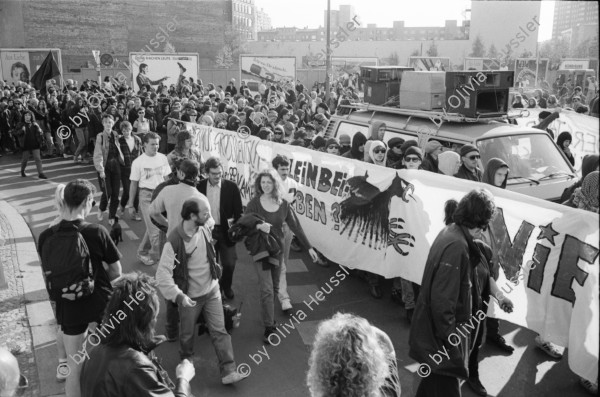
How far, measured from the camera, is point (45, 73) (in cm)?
2147

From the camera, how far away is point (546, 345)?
5574mm

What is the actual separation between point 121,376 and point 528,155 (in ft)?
21.2

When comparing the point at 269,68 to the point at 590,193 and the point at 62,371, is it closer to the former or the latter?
the point at 590,193

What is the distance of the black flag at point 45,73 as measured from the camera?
21362 millimetres

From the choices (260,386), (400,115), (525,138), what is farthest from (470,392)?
(400,115)

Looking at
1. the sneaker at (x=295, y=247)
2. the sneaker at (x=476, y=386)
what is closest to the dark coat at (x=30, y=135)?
the sneaker at (x=295, y=247)

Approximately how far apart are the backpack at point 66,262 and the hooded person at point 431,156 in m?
4.53

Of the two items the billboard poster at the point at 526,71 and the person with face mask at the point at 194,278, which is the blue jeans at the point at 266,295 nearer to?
the person with face mask at the point at 194,278

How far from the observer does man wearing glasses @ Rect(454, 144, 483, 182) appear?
6844 millimetres

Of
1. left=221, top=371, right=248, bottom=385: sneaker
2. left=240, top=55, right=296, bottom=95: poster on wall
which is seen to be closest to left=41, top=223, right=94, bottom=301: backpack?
left=221, top=371, right=248, bottom=385: sneaker

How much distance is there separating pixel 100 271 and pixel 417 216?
3.41 meters

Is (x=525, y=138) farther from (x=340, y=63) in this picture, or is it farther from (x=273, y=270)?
(x=340, y=63)

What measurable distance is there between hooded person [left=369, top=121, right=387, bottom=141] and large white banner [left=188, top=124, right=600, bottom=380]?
1421 mm

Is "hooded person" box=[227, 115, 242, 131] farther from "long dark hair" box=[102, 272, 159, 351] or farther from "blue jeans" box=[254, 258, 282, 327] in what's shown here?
"long dark hair" box=[102, 272, 159, 351]
